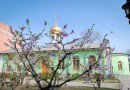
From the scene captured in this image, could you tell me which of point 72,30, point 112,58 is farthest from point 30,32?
point 112,58

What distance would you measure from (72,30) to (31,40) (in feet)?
5.64

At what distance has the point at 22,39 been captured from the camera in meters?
6.63

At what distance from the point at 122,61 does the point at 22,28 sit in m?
27.8

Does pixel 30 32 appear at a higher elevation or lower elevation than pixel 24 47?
higher

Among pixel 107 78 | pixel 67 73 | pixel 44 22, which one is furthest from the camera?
pixel 67 73

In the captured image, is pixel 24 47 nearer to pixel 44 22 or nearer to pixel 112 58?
pixel 44 22

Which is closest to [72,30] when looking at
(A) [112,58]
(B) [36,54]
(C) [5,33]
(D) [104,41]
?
(D) [104,41]

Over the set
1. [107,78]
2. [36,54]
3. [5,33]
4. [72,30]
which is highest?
[5,33]

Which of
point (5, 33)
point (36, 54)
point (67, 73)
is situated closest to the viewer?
point (36, 54)

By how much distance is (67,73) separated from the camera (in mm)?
27641

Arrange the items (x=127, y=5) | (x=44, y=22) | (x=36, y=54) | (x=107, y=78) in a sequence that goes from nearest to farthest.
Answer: (x=127, y=5)
(x=44, y=22)
(x=36, y=54)
(x=107, y=78)

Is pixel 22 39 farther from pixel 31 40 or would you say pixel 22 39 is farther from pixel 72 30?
pixel 72 30

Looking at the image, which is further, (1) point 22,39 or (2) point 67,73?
(2) point 67,73

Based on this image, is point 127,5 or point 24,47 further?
point 24,47
